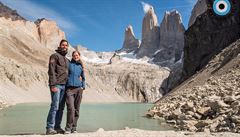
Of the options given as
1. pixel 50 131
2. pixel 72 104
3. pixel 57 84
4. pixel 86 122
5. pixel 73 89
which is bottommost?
pixel 50 131

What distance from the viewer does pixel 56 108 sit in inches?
410

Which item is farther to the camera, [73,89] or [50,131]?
[73,89]

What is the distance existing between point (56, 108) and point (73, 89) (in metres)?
0.83

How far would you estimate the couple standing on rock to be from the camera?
1033 cm

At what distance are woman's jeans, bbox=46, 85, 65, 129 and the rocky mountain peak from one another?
125 metres

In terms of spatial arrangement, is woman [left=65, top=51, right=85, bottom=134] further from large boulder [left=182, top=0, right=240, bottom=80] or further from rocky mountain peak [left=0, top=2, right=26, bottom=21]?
rocky mountain peak [left=0, top=2, right=26, bottom=21]

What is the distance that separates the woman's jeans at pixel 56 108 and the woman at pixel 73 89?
0.23 m

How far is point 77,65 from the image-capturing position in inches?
430

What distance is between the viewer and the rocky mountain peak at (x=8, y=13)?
13088 cm

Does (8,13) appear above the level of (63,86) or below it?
above

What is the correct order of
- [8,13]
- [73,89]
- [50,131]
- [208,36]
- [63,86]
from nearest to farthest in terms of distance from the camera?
[50,131] < [63,86] < [73,89] < [208,36] < [8,13]

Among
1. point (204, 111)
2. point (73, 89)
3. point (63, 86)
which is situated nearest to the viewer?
point (63, 86)

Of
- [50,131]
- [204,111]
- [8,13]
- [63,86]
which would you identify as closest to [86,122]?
[204,111]

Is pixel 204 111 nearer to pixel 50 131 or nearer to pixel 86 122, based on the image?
pixel 86 122
